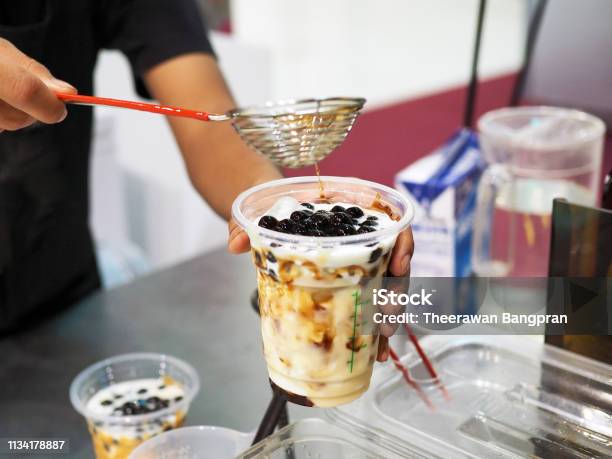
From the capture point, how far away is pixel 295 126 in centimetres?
95

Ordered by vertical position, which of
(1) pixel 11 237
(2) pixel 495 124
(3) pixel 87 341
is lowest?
(3) pixel 87 341

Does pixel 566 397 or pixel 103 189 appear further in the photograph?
pixel 103 189

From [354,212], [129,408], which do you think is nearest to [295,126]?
[354,212]

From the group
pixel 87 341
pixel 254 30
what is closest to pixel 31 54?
pixel 87 341

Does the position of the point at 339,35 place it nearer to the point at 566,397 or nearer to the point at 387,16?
the point at 387,16

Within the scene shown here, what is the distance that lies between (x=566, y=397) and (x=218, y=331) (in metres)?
0.70

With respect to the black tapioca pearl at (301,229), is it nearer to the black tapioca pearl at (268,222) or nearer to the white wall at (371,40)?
the black tapioca pearl at (268,222)

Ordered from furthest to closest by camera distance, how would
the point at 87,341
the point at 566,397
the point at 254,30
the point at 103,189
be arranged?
1. the point at 254,30
2. the point at 103,189
3. the point at 87,341
4. the point at 566,397

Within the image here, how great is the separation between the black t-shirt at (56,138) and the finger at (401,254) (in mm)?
942

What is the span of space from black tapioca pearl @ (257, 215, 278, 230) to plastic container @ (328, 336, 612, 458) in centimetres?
28

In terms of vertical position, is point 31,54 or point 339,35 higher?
point 31,54

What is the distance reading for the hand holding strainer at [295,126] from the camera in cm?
93

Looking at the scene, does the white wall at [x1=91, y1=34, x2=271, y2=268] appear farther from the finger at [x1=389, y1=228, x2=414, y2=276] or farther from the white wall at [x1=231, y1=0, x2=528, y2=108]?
the finger at [x1=389, y1=228, x2=414, y2=276]

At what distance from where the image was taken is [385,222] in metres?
0.82
